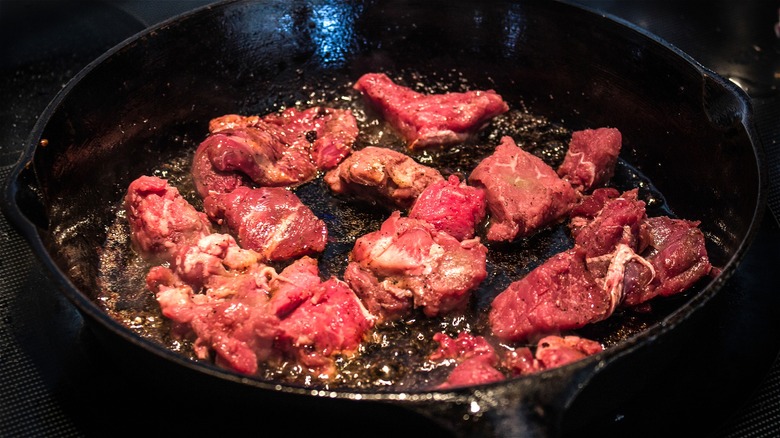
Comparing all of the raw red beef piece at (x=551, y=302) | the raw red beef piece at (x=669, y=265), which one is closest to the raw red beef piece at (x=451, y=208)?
the raw red beef piece at (x=551, y=302)

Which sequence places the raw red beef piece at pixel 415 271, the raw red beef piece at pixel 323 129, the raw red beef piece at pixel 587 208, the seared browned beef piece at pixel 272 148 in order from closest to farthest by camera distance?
the raw red beef piece at pixel 415 271
the raw red beef piece at pixel 587 208
the seared browned beef piece at pixel 272 148
the raw red beef piece at pixel 323 129

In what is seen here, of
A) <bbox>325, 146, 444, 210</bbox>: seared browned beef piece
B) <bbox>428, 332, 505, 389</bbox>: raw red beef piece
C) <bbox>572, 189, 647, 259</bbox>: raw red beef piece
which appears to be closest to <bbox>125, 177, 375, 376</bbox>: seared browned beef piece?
<bbox>428, 332, 505, 389</bbox>: raw red beef piece

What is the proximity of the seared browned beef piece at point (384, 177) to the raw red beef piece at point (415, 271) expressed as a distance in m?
0.36

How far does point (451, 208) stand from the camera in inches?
138

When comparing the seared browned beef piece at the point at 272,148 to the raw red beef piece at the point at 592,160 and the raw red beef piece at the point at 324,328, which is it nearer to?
the raw red beef piece at the point at 324,328

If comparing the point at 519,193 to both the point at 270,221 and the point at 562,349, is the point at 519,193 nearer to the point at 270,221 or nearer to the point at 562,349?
the point at 562,349

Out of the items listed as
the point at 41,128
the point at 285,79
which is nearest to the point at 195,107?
the point at 285,79

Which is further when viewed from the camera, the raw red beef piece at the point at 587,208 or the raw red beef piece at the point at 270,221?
the raw red beef piece at the point at 587,208

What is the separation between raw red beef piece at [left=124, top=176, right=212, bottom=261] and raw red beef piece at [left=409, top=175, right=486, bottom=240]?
1.14 m

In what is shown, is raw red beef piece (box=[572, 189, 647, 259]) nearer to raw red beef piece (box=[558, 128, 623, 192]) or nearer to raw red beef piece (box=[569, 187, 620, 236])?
raw red beef piece (box=[569, 187, 620, 236])

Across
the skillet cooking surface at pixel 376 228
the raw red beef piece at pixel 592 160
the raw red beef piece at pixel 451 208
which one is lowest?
the skillet cooking surface at pixel 376 228

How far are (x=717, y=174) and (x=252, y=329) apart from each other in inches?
101

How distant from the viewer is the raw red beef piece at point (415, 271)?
3.13m

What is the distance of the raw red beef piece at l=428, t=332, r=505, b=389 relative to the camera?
276 centimetres
